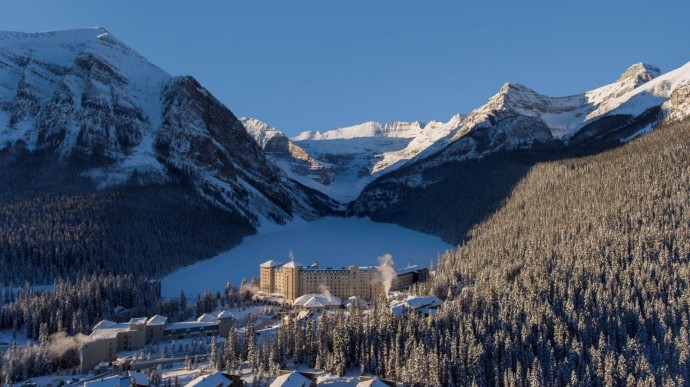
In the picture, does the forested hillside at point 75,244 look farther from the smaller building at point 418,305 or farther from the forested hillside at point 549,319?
the smaller building at point 418,305

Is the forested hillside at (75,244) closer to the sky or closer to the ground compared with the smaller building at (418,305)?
closer to the sky

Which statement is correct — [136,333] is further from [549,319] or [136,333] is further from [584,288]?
[584,288]

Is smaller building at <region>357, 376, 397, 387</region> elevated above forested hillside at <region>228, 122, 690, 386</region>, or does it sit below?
below

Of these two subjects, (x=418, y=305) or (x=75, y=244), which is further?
(x=75, y=244)

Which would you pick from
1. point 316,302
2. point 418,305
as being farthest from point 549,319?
point 316,302

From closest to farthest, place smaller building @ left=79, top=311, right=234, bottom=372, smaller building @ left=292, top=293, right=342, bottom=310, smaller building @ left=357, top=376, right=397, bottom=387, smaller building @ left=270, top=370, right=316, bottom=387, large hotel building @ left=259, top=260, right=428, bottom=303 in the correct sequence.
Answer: smaller building @ left=357, top=376, right=397, bottom=387 < smaller building @ left=270, top=370, right=316, bottom=387 < smaller building @ left=79, top=311, right=234, bottom=372 < smaller building @ left=292, top=293, right=342, bottom=310 < large hotel building @ left=259, top=260, right=428, bottom=303

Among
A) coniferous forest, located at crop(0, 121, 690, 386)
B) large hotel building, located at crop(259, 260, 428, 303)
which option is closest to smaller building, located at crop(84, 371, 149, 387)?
coniferous forest, located at crop(0, 121, 690, 386)

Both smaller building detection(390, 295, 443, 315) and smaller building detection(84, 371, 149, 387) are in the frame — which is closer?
Result: smaller building detection(84, 371, 149, 387)

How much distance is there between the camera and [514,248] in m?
141

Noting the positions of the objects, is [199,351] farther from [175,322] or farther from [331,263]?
[331,263]

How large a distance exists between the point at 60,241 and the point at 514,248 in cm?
10976

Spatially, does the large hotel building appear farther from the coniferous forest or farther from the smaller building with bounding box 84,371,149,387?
the smaller building with bounding box 84,371,149,387

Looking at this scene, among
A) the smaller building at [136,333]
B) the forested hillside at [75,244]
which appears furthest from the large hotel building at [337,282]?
the forested hillside at [75,244]

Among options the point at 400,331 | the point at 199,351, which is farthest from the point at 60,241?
the point at 400,331
